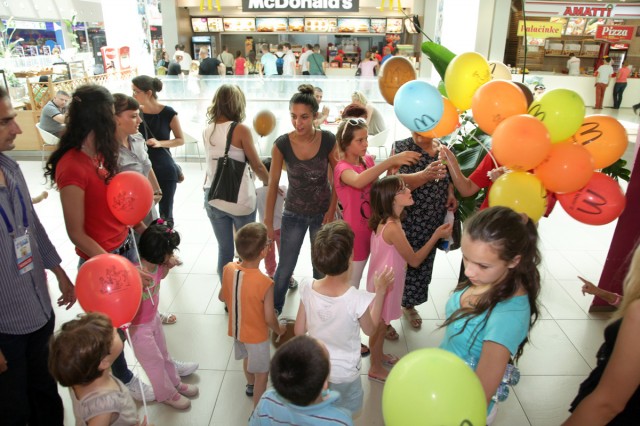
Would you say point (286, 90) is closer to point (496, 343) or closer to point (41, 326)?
point (41, 326)

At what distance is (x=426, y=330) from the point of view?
3.15 metres

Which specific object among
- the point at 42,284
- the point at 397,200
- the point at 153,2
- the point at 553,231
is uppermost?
the point at 153,2

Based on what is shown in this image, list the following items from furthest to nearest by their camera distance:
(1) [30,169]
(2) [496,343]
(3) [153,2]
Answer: (3) [153,2], (1) [30,169], (2) [496,343]

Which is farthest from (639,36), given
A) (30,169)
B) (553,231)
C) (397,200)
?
(30,169)

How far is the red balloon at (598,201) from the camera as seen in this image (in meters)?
2.13

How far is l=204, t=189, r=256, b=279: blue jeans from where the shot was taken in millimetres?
3057

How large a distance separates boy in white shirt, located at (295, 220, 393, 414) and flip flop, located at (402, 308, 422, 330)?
1311mm

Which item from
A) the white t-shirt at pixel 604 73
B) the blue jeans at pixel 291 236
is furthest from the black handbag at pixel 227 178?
the white t-shirt at pixel 604 73

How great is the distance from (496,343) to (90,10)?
19.8m

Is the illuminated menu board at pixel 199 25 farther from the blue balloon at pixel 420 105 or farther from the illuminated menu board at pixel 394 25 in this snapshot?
the blue balloon at pixel 420 105

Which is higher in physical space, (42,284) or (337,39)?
(337,39)

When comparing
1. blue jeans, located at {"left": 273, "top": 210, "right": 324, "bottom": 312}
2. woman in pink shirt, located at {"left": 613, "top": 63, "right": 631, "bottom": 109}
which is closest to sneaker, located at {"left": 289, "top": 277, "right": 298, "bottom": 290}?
blue jeans, located at {"left": 273, "top": 210, "right": 324, "bottom": 312}

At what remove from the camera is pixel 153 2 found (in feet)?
33.7

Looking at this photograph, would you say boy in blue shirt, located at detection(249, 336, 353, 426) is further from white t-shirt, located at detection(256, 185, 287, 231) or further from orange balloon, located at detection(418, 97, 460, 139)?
white t-shirt, located at detection(256, 185, 287, 231)
